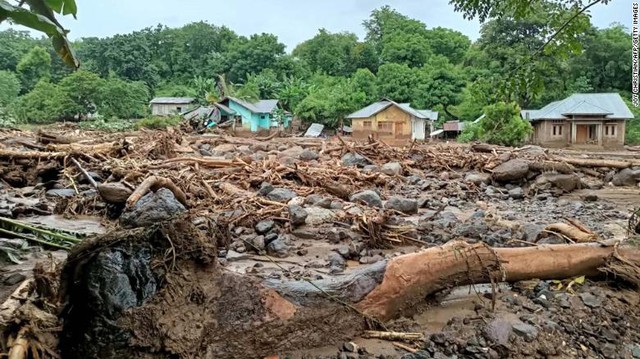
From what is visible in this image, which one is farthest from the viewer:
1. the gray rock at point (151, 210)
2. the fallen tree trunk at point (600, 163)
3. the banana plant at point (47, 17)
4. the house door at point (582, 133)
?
the house door at point (582, 133)

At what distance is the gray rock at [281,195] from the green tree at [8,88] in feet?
114

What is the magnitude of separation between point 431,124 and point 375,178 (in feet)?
91.8

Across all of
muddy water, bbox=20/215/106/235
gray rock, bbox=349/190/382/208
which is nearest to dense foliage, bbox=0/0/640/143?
gray rock, bbox=349/190/382/208

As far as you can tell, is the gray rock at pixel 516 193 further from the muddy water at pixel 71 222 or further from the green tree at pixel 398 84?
the green tree at pixel 398 84

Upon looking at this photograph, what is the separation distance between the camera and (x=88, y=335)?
252 cm

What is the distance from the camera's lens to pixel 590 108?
29.2 meters

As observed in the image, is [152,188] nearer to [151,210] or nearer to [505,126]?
[151,210]

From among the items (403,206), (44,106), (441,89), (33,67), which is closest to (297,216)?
(403,206)

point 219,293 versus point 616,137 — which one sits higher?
point 616,137

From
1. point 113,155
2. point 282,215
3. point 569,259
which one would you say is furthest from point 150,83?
point 569,259

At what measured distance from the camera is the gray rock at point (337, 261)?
5.03 metres

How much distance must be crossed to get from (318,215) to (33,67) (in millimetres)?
45883

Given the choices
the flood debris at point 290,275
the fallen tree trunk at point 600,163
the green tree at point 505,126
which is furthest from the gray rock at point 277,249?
the green tree at point 505,126

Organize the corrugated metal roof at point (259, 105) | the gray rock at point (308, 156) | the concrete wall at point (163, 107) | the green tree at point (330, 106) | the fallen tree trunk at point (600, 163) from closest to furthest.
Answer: the fallen tree trunk at point (600, 163), the gray rock at point (308, 156), the green tree at point (330, 106), the corrugated metal roof at point (259, 105), the concrete wall at point (163, 107)
